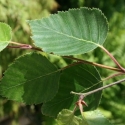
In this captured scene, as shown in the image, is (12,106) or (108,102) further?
(108,102)

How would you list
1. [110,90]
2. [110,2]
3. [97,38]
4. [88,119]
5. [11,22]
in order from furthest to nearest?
[110,2]
[110,90]
[11,22]
[97,38]
[88,119]

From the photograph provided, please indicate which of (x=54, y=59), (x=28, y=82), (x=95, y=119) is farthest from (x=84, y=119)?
(x=54, y=59)

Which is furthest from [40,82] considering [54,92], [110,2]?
[110,2]

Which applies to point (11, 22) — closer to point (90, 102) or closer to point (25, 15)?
point (25, 15)

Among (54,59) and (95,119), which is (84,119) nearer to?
(95,119)

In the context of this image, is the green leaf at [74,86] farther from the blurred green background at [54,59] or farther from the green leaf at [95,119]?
the blurred green background at [54,59]
